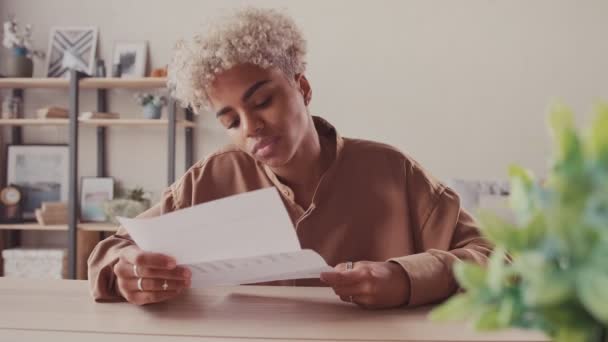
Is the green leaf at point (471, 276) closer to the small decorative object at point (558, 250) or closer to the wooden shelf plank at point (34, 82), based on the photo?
the small decorative object at point (558, 250)

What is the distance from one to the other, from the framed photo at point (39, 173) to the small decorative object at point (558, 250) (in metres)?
3.77

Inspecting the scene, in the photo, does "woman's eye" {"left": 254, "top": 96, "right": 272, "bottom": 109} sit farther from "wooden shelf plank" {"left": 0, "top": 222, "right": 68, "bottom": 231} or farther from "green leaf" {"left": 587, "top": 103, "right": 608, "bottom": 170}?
"wooden shelf plank" {"left": 0, "top": 222, "right": 68, "bottom": 231}

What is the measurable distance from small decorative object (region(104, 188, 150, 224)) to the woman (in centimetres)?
223

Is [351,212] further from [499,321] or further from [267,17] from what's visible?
[499,321]

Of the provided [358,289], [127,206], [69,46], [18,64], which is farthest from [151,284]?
[69,46]

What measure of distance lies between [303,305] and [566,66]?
127 inches

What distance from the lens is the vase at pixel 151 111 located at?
3.42m

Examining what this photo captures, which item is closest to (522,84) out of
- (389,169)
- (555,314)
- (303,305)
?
(389,169)

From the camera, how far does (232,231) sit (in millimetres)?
687

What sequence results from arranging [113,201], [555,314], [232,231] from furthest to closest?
[113,201], [232,231], [555,314]

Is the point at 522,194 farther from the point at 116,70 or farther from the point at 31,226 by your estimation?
the point at 31,226

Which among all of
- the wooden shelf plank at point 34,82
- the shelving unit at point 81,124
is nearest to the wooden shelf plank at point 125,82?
the shelving unit at point 81,124

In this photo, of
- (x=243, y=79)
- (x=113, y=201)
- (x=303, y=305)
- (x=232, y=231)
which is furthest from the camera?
(x=113, y=201)

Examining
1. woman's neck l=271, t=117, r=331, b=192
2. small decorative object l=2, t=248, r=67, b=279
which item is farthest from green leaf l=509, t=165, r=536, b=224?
small decorative object l=2, t=248, r=67, b=279
